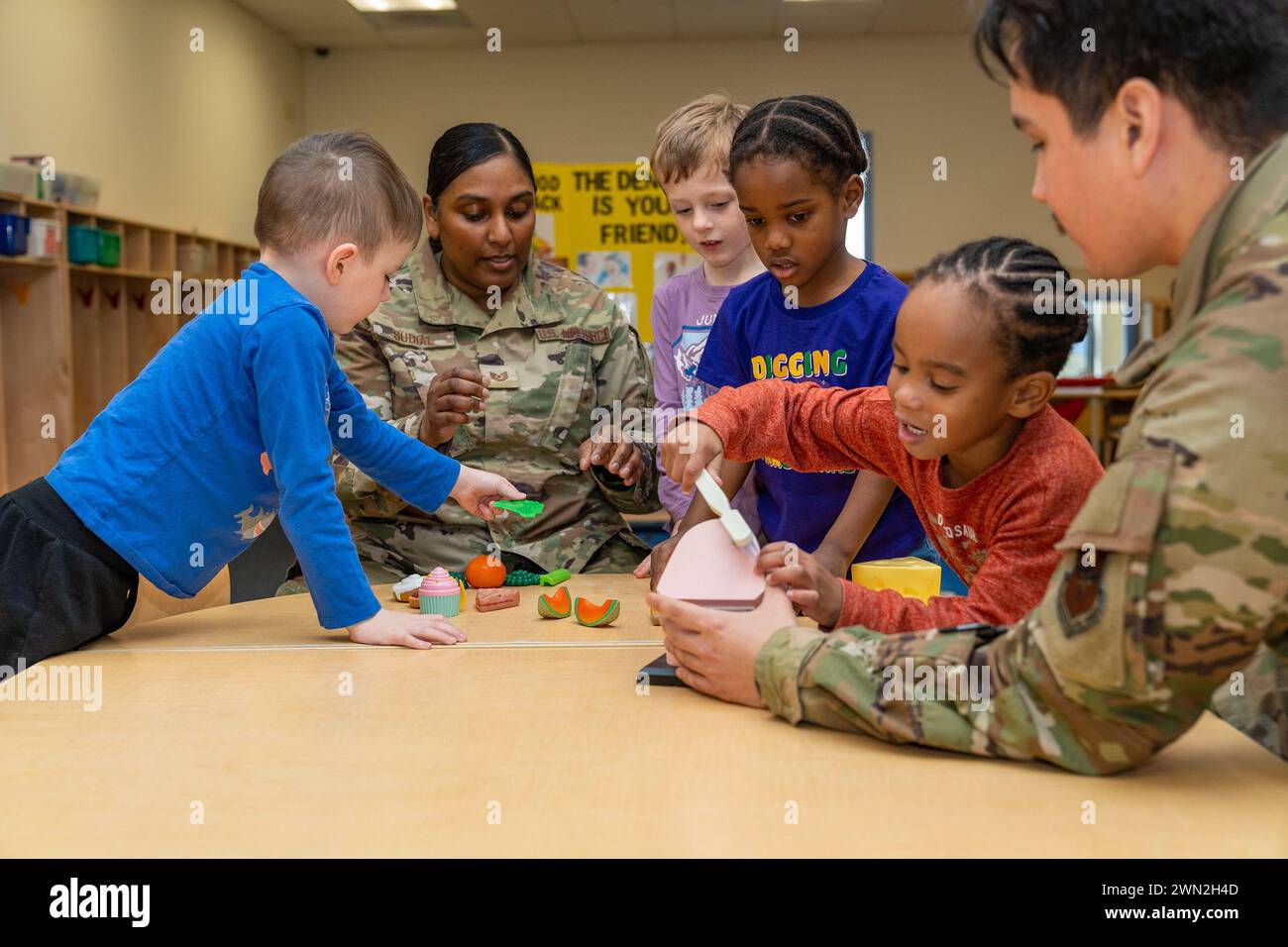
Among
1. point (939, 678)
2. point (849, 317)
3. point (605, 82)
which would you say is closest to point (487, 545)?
point (849, 317)

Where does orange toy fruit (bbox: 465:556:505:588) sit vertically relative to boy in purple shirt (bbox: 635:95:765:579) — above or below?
below

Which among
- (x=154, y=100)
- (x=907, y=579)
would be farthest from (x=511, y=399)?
(x=154, y=100)

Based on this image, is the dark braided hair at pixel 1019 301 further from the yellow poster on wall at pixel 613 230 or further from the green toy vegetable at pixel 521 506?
the yellow poster on wall at pixel 613 230

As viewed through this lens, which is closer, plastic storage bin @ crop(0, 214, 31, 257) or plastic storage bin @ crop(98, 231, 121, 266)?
plastic storage bin @ crop(0, 214, 31, 257)

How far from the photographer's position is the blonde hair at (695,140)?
2289 mm

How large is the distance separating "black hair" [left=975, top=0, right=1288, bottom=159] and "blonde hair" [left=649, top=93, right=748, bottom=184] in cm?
137

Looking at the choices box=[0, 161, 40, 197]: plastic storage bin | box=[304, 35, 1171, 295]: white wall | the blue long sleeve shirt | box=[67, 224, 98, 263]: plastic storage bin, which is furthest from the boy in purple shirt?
box=[304, 35, 1171, 295]: white wall

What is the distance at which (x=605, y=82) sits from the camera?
9070 millimetres

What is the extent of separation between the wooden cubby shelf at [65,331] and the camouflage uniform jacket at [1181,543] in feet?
15.7

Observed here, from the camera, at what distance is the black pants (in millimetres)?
1447

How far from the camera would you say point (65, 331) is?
540cm

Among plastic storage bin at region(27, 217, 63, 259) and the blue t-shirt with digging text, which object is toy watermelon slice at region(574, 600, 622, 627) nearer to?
the blue t-shirt with digging text
